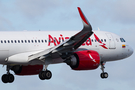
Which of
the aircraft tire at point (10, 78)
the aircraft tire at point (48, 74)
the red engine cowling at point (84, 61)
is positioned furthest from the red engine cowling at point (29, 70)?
the red engine cowling at point (84, 61)

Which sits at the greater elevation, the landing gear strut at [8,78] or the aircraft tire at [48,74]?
the landing gear strut at [8,78]

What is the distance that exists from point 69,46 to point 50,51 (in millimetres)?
2147

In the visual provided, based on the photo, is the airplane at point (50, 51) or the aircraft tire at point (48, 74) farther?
the aircraft tire at point (48, 74)

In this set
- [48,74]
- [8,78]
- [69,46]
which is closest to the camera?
[69,46]

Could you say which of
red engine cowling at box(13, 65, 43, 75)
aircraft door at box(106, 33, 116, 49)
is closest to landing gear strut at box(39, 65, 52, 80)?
red engine cowling at box(13, 65, 43, 75)

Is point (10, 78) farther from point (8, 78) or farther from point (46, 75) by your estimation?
point (46, 75)

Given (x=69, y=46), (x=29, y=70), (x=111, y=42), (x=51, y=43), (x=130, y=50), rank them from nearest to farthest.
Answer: (x=69, y=46) < (x=51, y=43) < (x=111, y=42) < (x=29, y=70) < (x=130, y=50)

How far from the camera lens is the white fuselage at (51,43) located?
133 feet

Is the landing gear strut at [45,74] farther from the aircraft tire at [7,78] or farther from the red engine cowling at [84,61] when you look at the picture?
the aircraft tire at [7,78]

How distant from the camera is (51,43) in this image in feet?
140

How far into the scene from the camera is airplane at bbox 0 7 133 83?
39.7 meters

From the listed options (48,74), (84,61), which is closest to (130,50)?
(84,61)

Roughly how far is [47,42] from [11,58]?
447 centimetres

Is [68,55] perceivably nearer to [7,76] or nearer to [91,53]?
[91,53]
